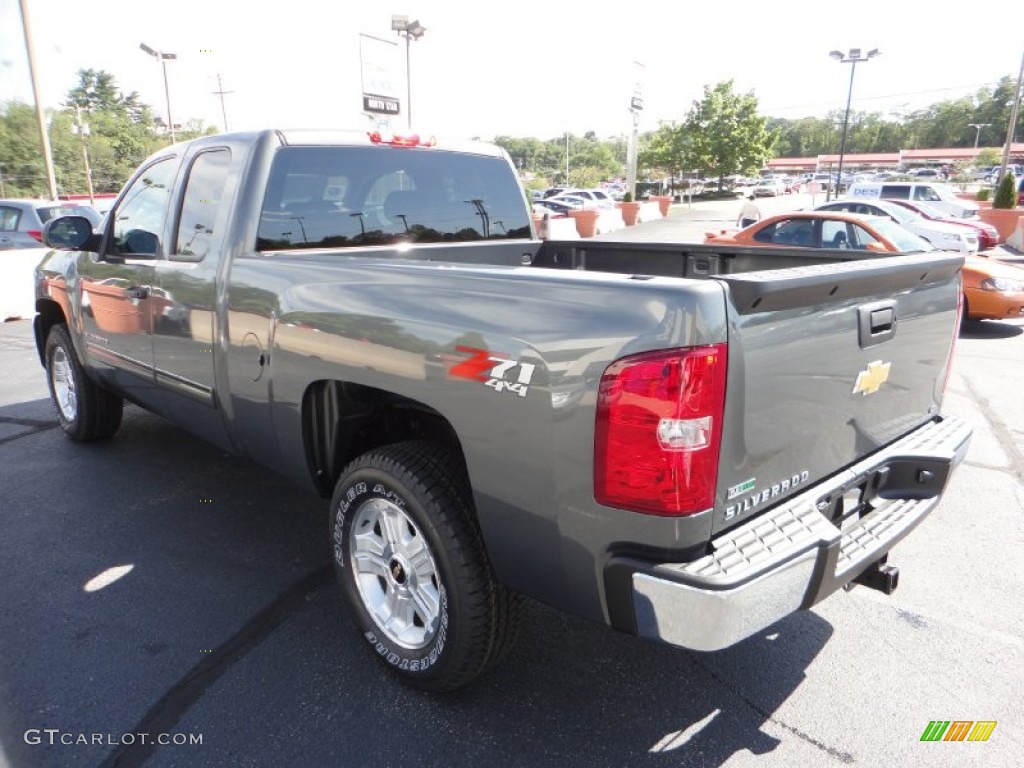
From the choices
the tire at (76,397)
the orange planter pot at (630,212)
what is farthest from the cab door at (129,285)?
the orange planter pot at (630,212)

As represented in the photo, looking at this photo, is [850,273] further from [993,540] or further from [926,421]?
[993,540]

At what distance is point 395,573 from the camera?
2572 millimetres

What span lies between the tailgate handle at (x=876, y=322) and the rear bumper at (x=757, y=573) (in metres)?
0.45

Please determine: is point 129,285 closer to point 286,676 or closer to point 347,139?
point 347,139

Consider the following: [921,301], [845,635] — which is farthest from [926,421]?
[845,635]

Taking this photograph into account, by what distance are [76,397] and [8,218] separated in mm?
10312

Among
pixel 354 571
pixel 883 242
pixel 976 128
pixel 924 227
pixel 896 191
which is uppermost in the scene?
pixel 976 128

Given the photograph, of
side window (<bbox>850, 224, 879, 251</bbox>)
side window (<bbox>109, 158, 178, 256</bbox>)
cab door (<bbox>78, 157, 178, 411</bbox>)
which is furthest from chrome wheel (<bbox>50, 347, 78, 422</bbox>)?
side window (<bbox>850, 224, 879, 251</bbox>)

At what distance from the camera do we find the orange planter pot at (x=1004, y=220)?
69.9 feet

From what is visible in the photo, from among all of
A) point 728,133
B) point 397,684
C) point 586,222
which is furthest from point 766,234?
point 728,133

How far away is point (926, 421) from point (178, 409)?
353 cm

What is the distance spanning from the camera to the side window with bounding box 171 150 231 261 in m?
3.24

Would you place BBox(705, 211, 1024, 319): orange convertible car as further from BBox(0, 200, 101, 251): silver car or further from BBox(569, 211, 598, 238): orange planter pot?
BBox(569, 211, 598, 238): orange planter pot

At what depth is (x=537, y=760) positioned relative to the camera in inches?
86.9
